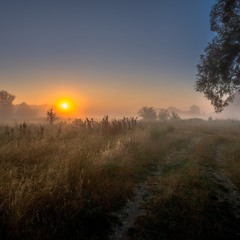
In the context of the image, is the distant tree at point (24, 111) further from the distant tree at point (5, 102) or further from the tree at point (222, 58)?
the tree at point (222, 58)

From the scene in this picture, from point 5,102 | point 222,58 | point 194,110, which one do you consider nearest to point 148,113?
point 222,58

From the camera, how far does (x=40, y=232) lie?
4.50m

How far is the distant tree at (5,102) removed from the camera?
79.4 m

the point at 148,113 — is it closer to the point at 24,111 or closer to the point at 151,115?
the point at 151,115

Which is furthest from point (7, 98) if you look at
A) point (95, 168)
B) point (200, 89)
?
point (95, 168)

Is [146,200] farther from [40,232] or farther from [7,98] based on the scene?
[7,98]

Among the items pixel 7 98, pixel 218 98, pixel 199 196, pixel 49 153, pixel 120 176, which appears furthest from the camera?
pixel 7 98

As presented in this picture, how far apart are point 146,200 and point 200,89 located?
14345 millimetres

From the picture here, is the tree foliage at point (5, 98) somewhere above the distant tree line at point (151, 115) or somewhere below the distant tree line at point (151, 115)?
above

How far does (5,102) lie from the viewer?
8006 cm

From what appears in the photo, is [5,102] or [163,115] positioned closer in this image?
[163,115]

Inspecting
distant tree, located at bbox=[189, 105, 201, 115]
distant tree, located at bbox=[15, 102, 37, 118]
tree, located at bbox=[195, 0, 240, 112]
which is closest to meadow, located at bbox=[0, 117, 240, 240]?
tree, located at bbox=[195, 0, 240, 112]

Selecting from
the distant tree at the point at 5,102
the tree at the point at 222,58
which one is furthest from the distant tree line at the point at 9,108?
the tree at the point at 222,58

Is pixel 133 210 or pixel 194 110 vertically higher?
pixel 194 110
